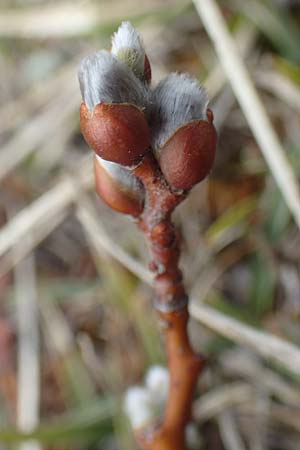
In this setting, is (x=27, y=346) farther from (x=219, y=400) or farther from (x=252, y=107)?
(x=252, y=107)

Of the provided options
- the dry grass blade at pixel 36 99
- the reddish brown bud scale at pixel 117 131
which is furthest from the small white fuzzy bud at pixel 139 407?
the dry grass blade at pixel 36 99

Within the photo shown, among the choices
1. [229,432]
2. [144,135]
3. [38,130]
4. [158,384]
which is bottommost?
[229,432]

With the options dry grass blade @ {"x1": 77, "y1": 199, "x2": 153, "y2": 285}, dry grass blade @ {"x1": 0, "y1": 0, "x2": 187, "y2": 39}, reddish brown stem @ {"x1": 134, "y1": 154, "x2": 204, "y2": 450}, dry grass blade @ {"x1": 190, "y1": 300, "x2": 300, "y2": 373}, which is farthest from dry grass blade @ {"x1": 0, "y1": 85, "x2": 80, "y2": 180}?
reddish brown stem @ {"x1": 134, "y1": 154, "x2": 204, "y2": 450}

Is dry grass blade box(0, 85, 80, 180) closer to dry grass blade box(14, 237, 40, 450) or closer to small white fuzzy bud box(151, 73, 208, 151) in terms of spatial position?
dry grass blade box(14, 237, 40, 450)

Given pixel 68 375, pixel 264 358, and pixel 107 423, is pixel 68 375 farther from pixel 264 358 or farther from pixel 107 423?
pixel 264 358

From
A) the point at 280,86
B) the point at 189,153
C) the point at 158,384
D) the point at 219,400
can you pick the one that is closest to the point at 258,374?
the point at 219,400

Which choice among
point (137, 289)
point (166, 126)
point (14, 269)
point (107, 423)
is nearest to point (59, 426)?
point (107, 423)
